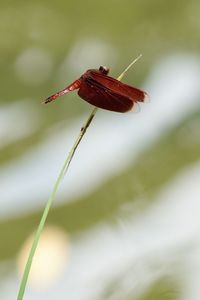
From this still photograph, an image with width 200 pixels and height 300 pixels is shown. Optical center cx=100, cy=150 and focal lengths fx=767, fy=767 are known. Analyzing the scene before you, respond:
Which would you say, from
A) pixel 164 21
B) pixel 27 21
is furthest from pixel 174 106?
pixel 27 21

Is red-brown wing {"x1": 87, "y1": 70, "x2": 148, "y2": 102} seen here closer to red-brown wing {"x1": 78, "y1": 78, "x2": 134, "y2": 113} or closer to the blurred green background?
red-brown wing {"x1": 78, "y1": 78, "x2": 134, "y2": 113}

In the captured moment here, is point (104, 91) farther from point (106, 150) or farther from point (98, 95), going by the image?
point (106, 150)

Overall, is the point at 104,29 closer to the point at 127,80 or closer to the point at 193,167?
the point at 127,80

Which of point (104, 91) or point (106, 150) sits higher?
point (106, 150)

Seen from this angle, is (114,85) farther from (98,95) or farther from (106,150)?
(106,150)

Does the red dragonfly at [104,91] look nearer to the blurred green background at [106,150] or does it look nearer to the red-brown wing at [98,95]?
the red-brown wing at [98,95]

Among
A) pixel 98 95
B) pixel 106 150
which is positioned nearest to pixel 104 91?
pixel 98 95

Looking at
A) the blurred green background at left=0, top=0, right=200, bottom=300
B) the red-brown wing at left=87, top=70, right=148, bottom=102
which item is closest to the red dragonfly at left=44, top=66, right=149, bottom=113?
the red-brown wing at left=87, top=70, right=148, bottom=102

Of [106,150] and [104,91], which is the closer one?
[104,91]

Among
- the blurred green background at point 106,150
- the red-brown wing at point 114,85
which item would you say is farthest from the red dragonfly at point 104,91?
the blurred green background at point 106,150
